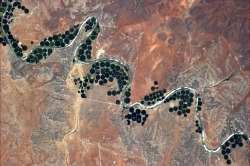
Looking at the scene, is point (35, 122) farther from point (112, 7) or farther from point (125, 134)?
point (112, 7)

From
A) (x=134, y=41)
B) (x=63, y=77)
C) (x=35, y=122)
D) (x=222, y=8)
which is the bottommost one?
(x=35, y=122)

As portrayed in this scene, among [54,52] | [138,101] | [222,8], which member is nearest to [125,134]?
[138,101]

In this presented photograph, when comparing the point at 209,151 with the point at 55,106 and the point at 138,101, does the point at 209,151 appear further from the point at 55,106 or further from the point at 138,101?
the point at 55,106

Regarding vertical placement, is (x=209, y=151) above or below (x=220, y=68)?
below

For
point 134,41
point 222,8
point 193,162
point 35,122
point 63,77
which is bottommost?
point 193,162

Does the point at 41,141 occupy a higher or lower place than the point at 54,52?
lower

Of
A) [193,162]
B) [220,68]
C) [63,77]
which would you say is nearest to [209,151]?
[193,162]
